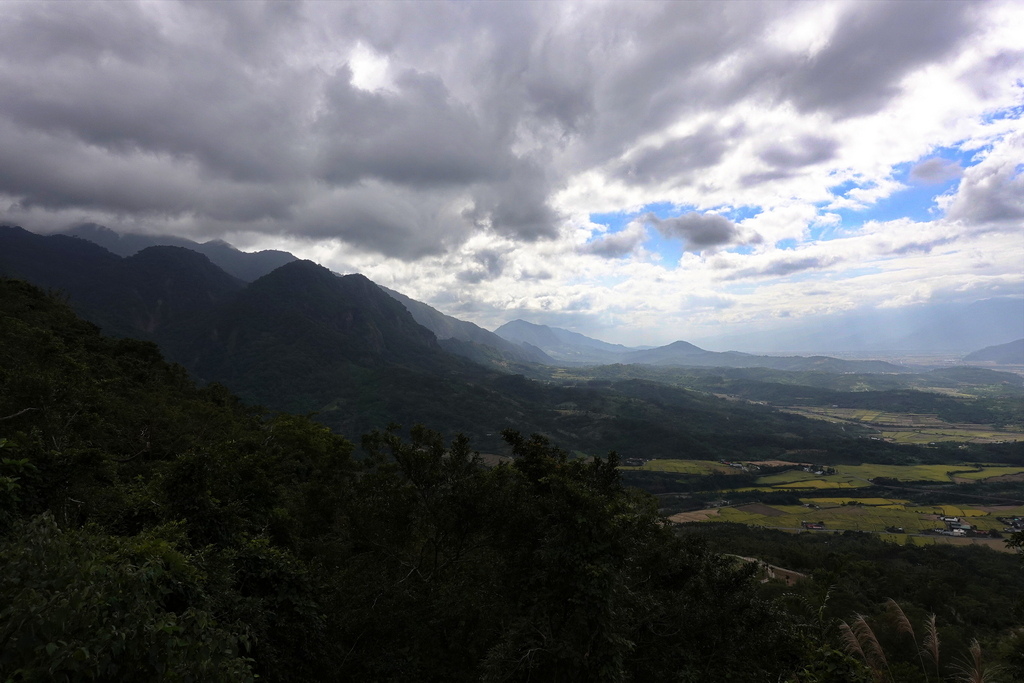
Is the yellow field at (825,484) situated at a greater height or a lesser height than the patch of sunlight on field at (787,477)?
greater

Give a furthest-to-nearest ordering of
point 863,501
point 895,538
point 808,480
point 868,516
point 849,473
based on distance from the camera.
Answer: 1. point 849,473
2. point 808,480
3. point 863,501
4. point 868,516
5. point 895,538

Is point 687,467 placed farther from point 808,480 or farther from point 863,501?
point 863,501

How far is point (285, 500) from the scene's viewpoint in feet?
69.2

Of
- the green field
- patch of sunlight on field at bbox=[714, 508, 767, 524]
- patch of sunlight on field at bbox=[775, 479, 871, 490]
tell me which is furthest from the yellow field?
patch of sunlight on field at bbox=[714, 508, 767, 524]

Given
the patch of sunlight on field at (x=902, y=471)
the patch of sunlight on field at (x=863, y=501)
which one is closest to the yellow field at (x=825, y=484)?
the patch of sunlight on field at (x=902, y=471)

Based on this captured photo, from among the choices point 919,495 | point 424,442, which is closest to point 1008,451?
point 919,495

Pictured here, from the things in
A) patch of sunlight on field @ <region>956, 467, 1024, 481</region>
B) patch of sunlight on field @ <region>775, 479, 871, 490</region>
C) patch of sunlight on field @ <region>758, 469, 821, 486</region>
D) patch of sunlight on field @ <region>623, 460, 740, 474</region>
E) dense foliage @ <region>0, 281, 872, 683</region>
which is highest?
dense foliage @ <region>0, 281, 872, 683</region>

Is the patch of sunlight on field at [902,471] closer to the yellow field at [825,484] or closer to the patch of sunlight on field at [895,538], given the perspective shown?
the yellow field at [825,484]

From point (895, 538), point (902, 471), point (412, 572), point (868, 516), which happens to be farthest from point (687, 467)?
point (412, 572)

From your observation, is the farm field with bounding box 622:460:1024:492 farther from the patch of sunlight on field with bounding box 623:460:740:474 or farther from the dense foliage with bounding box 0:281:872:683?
the dense foliage with bounding box 0:281:872:683

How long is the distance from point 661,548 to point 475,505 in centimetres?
752

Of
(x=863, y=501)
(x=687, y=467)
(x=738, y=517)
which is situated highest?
(x=863, y=501)

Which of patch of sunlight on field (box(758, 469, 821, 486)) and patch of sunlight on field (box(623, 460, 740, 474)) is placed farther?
patch of sunlight on field (box(623, 460, 740, 474))

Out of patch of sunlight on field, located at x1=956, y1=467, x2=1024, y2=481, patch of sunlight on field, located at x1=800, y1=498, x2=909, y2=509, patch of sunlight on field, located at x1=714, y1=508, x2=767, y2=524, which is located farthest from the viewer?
patch of sunlight on field, located at x1=956, y1=467, x2=1024, y2=481
